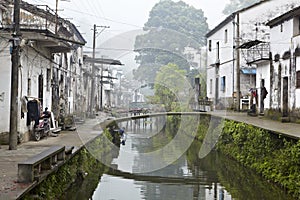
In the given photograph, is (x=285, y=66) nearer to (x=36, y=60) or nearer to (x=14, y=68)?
(x=36, y=60)

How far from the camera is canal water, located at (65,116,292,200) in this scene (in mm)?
12312

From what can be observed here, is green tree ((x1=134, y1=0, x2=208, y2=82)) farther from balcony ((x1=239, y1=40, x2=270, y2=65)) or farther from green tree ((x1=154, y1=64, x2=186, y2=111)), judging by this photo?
balcony ((x1=239, y1=40, x2=270, y2=65))

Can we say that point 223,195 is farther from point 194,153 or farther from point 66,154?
point 194,153

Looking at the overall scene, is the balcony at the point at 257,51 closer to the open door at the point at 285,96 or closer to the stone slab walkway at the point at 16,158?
the open door at the point at 285,96

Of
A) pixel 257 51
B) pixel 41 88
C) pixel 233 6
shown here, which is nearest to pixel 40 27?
pixel 41 88

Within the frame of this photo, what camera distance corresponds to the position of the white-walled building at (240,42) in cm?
2616

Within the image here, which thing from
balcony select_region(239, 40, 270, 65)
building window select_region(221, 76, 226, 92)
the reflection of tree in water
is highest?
balcony select_region(239, 40, 270, 65)

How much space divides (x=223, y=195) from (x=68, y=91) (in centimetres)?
1486

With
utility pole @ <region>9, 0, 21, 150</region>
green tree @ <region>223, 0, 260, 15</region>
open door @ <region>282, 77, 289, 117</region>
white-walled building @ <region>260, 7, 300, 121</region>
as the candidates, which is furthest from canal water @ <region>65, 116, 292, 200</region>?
green tree @ <region>223, 0, 260, 15</region>

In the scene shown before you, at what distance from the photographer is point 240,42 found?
27875 mm

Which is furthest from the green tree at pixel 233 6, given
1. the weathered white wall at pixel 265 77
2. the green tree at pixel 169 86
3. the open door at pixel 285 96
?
the open door at pixel 285 96

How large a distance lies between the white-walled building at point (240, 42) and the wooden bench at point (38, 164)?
1488 cm

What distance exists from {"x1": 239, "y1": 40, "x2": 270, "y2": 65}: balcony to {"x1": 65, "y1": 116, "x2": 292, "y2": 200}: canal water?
18.4 ft

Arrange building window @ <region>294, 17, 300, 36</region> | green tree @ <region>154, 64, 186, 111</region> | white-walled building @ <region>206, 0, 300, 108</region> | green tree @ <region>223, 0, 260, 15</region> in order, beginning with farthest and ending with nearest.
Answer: green tree @ <region>223, 0, 260, 15</region> → green tree @ <region>154, 64, 186, 111</region> → white-walled building @ <region>206, 0, 300, 108</region> → building window @ <region>294, 17, 300, 36</region>
